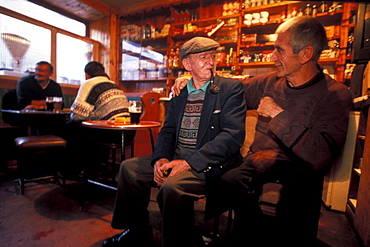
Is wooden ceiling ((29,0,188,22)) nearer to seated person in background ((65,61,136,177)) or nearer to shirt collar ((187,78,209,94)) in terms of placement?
seated person in background ((65,61,136,177))

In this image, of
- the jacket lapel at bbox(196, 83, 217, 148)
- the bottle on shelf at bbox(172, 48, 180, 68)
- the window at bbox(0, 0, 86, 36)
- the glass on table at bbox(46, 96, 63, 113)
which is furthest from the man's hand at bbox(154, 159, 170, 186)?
the window at bbox(0, 0, 86, 36)

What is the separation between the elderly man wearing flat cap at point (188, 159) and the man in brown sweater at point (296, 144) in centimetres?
15

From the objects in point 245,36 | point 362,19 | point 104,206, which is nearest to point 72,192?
point 104,206

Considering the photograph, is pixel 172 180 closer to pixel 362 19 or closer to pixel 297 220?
pixel 297 220

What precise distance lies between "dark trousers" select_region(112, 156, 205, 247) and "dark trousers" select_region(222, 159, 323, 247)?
23cm

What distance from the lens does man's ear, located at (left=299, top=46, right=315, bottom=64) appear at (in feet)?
4.09

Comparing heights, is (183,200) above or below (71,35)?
below

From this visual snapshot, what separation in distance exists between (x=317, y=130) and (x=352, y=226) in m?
1.35

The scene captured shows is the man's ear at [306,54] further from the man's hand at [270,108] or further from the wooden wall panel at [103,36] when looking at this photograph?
the wooden wall panel at [103,36]

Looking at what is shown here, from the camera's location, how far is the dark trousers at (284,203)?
1180 millimetres

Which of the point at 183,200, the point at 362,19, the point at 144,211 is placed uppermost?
the point at 362,19

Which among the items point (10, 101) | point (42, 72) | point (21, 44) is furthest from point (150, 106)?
point (21, 44)

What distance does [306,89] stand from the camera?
4.23 ft

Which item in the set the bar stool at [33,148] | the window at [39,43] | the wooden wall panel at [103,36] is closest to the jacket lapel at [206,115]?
the bar stool at [33,148]
